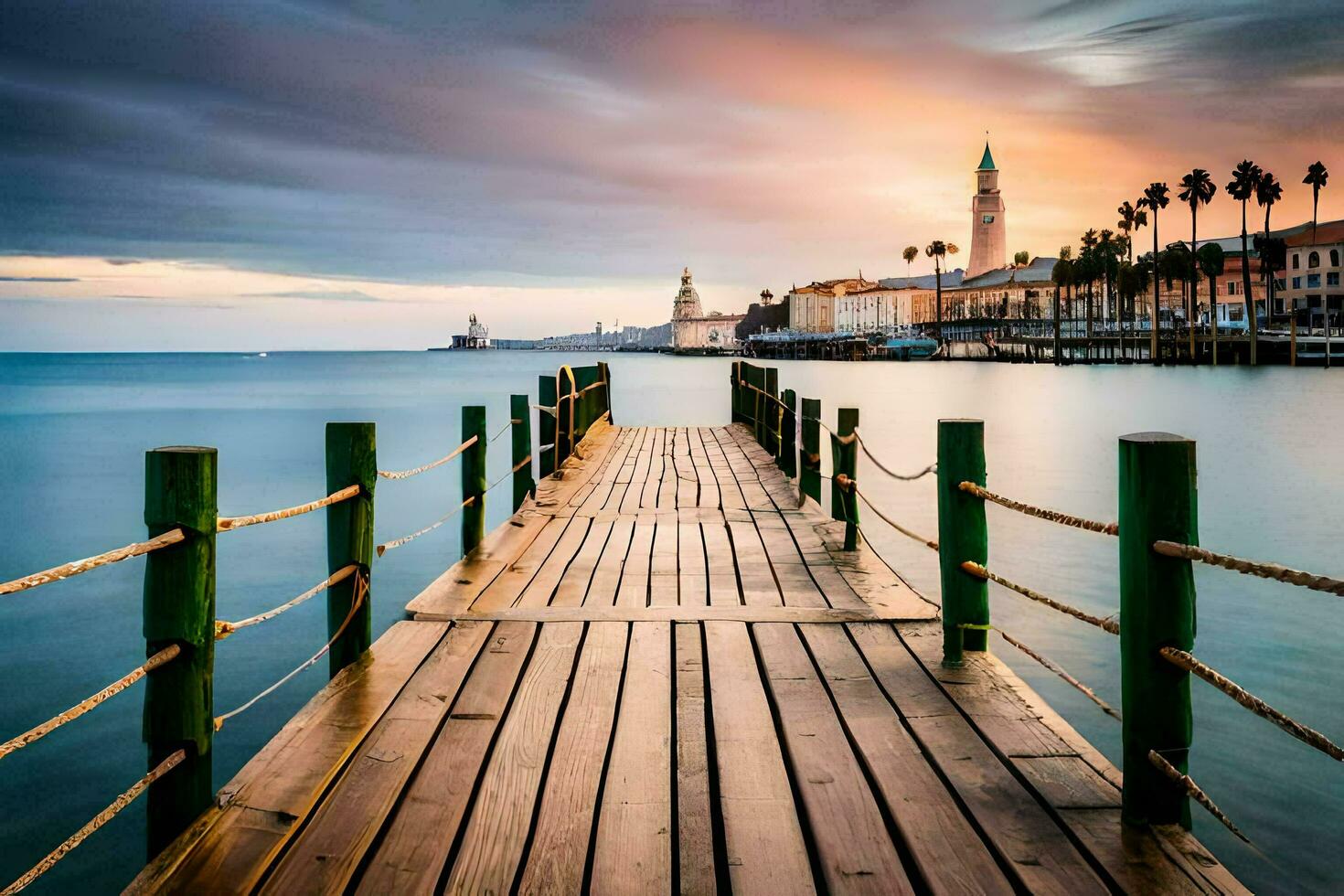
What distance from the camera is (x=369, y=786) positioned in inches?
133

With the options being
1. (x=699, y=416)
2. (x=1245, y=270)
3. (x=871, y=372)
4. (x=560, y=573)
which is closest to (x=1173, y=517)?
(x=560, y=573)

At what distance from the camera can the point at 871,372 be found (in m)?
105

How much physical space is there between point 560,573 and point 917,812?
4059 mm

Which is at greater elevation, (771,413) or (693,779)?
(771,413)

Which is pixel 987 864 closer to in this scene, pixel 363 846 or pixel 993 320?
pixel 363 846

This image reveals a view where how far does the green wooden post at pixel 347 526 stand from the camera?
4.69m

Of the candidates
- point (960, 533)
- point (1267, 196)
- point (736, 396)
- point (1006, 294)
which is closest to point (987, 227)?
point (1006, 294)

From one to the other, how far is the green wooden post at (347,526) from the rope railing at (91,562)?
1.58 metres

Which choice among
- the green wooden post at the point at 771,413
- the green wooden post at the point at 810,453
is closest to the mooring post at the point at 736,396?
the green wooden post at the point at 771,413

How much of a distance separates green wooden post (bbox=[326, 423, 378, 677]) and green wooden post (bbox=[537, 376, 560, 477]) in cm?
766

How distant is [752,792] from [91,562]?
217 centimetres

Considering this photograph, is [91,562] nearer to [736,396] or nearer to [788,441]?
[788,441]

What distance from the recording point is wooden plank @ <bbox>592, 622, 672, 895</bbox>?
279 cm

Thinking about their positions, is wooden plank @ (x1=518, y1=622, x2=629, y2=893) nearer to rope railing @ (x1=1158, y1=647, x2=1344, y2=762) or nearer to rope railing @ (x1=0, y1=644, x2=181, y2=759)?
rope railing @ (x1=0, y1=644, x2=181, y2=759)
